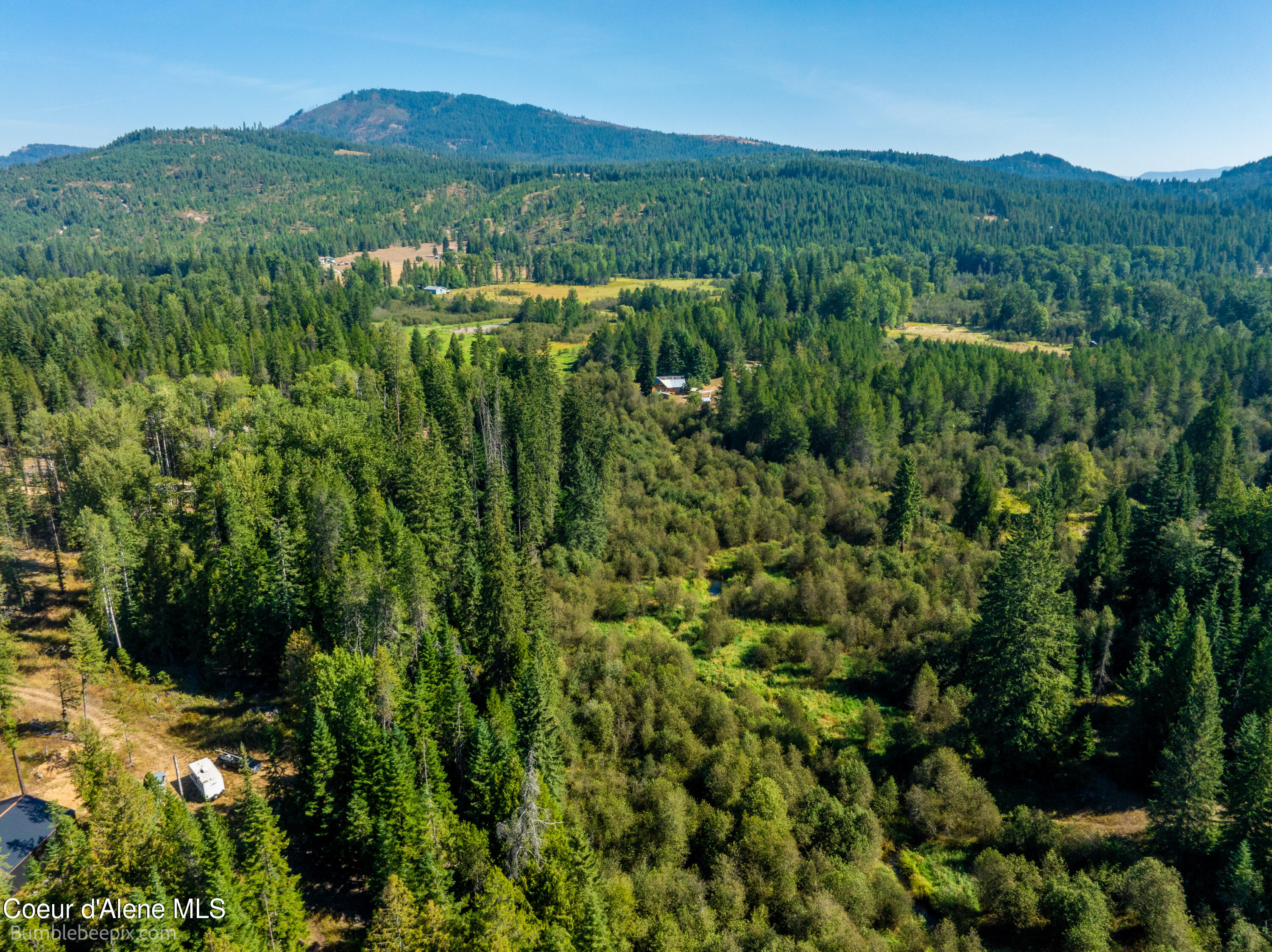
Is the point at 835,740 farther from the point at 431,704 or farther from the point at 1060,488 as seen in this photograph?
the point at 1060,488

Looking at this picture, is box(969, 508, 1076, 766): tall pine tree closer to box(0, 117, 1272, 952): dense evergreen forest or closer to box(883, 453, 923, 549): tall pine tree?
box(0, 117, 1272, 952): dense evergreen forest

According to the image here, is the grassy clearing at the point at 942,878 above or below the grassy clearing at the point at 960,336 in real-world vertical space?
below

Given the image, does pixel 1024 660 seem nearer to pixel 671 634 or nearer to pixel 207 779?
pixel 671 634

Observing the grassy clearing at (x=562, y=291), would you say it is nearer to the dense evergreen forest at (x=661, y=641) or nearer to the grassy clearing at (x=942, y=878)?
the dense evergreen forest at (x=661, y=641)

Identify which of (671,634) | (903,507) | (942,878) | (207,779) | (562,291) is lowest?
(942,878)

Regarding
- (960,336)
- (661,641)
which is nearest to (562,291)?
(960,336)

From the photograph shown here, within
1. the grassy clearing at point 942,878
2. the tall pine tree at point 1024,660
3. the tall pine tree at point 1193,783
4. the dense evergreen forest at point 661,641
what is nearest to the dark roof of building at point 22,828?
the dense evergreen forest at point 661,641
